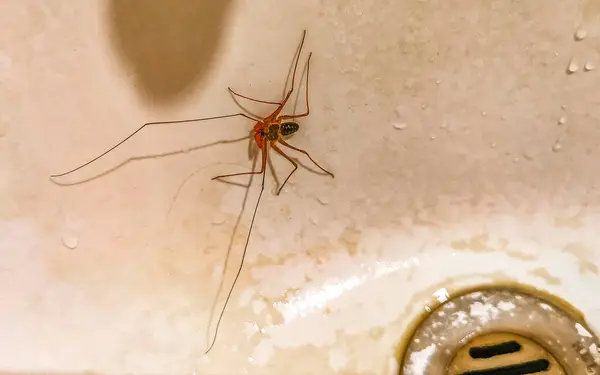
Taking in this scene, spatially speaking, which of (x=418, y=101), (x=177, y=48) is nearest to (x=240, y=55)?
(x=177, y=48)

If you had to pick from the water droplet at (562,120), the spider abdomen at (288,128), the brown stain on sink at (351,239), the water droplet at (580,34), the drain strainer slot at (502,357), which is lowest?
the drain strainer slot at (502,357)

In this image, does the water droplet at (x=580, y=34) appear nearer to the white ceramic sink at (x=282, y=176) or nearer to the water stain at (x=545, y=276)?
the white ceramic sink at (x=282, y=176)

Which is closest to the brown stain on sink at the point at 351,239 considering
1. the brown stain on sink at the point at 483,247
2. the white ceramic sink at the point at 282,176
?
the white ceramic sink at the point at 282,176

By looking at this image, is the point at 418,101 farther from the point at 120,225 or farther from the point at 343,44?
the point at 120,225

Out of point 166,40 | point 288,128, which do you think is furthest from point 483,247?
point 166,40

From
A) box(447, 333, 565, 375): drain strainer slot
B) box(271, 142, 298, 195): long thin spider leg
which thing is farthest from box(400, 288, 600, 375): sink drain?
box(271, 142, 298, 195): long thin spider leg

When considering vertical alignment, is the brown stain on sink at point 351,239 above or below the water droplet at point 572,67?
below
